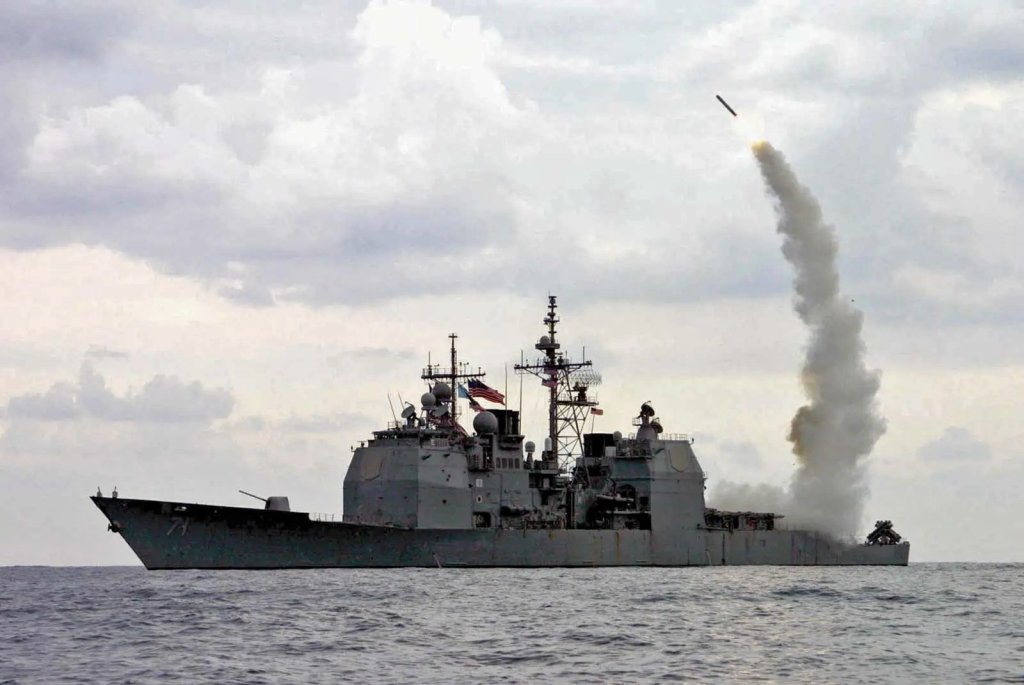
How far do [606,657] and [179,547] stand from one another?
26.7 m

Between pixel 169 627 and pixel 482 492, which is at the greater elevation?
pixel 482 492

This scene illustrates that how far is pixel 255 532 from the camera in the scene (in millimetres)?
50281

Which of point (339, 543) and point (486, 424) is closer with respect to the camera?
point (339, 543)

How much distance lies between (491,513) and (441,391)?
5510 mm

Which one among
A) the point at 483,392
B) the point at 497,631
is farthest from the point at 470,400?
the point at 497,631

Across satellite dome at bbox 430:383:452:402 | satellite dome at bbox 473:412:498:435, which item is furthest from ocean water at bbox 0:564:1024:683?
satellite dome at bbox 430:383:452:402

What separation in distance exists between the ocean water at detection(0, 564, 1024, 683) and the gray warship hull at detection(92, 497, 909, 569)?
1348 millimetres

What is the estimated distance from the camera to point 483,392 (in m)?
Answer: 58.0

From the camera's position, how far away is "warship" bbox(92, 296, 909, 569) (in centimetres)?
5038

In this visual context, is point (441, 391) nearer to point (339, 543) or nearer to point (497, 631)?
point (339, 543)

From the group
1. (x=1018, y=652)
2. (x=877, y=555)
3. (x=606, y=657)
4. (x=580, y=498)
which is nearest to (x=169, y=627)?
(x=606, y=657)

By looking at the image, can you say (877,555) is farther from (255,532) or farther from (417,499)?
(255,532)

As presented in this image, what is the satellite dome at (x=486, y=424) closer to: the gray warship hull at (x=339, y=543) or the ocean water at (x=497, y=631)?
the gray warship hull at (x=339, y=543)

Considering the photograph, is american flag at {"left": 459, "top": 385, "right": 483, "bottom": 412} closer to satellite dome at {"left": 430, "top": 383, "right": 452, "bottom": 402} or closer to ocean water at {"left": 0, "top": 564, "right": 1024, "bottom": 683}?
satellite dome at {"left": 430, "top": 383, "right": 452, "bottom": 402}
